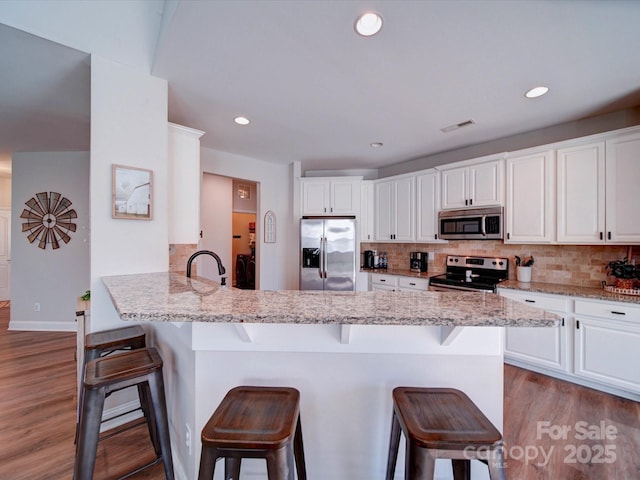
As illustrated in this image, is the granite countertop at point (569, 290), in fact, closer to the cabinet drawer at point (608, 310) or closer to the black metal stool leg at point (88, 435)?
the cabinet drawer at point (608, 310)

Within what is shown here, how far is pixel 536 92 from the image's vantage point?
7.39 ft

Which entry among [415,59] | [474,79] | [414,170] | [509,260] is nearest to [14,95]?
[415,59]

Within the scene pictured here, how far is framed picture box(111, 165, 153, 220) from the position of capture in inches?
74.2

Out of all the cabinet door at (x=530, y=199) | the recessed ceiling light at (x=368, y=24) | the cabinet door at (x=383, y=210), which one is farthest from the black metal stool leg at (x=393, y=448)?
the cabinet door at (x=383, y=210)

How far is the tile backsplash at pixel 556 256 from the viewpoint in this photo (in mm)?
2695

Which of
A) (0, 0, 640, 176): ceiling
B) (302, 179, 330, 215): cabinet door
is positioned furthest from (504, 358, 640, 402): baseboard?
(302, 179, 330, 215): cabinet door

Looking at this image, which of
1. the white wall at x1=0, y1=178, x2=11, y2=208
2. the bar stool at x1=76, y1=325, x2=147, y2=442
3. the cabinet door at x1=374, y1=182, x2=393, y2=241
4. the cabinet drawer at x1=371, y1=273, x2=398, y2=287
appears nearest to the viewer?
the bar stool at x1=76, y1=325, x2=147, y2=442

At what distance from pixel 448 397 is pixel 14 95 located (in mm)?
3976

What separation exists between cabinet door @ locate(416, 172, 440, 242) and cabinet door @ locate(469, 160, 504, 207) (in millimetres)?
445

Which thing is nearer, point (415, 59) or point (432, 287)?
point (415, 59)

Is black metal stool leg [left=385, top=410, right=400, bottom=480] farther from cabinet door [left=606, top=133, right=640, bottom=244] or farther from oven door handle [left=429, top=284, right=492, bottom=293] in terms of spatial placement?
cabinet door [left=606, top=133, right=640, bottom=244]

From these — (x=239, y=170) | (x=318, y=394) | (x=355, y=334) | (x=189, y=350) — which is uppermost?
(x=239, y=170)

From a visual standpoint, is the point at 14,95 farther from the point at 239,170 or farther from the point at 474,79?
the point at 474,79

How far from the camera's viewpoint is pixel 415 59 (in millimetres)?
1844
